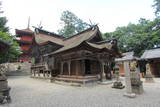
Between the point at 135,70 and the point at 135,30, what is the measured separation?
763 inches

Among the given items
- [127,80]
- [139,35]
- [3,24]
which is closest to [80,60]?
[127,80]

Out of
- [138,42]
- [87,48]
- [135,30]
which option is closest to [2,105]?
[87,48]

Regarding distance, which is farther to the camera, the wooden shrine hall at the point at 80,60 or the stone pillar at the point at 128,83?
the wooden shrine hall at the point at 80,60

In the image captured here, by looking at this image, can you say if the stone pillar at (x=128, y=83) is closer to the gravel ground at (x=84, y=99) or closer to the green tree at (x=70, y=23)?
the gravel ground at (x=84, y=99)

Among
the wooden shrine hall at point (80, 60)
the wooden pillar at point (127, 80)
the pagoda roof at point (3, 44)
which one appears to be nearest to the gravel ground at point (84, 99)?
the wooden pillar at point (127, 80)

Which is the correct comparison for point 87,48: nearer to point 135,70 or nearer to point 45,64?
point 135,70

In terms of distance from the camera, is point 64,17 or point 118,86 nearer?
point 118,86

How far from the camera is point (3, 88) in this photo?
4.89 meters

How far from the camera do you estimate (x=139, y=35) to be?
2120cm

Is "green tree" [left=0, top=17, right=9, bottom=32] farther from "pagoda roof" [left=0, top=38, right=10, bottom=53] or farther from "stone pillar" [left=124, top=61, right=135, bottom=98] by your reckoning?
"stone pillar" [left=124, top=61, right=135, bottom=98]

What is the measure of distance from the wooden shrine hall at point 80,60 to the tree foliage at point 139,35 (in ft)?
Answer: 40.1

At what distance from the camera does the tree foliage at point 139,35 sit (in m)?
20.2

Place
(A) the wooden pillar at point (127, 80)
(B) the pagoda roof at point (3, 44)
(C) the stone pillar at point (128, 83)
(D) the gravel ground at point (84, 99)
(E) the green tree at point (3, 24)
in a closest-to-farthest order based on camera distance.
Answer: (D) the gravel ground at point (84, 99), (C) the stone pillar at point (128, 83), (A) the wooden pillar at point (127, 80), (B) the pagoda roof at point (3, 44), (E) the green tree at point (3, 24)

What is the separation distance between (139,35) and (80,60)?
16480mm
